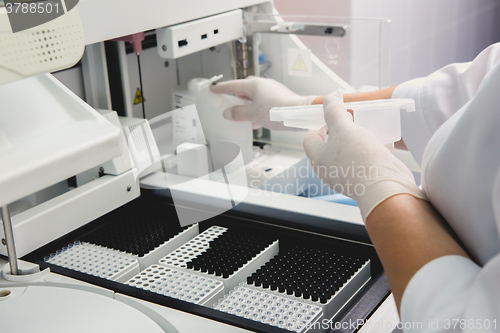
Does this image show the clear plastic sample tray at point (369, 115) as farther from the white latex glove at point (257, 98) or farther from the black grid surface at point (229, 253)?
the white latex glove at point (257, 98)

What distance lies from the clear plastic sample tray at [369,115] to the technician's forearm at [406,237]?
0.37 meters

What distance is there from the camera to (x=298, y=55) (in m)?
1.81

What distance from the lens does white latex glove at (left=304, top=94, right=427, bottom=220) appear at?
790 millimetres

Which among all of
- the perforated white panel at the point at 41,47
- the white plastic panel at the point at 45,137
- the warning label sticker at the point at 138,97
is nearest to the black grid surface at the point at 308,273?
the white plastic panel at the point at 45,137

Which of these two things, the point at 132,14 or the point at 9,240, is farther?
the point at 132,14

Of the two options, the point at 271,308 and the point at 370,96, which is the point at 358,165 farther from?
the point at 370,96

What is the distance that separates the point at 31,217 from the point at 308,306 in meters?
0.67

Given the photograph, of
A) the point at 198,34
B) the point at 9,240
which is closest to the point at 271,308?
the point at 9,240

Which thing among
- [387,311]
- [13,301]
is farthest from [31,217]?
[387,311]

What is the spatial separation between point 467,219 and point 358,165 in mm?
205

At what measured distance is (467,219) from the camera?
699 millimetres

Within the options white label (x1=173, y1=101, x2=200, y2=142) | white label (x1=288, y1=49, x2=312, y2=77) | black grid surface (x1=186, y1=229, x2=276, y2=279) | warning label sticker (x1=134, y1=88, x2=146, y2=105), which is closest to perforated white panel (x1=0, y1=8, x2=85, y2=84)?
black grid surface (x1=186, y1=229, x2=276, y2=279)

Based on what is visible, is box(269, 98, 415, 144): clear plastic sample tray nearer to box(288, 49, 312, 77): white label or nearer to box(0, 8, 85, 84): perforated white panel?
box(0, 8, 85, 84): perforated white panel

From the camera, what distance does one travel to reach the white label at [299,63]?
1788 millimetres
